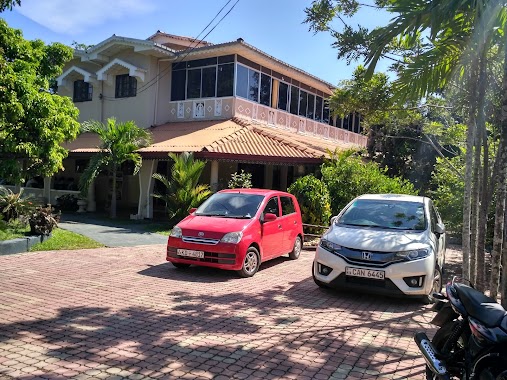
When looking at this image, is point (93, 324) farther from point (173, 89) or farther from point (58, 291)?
point (173, 89)

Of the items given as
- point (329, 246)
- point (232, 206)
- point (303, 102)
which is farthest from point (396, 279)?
point (303, 102)

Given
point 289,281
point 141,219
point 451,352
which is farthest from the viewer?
point 141,219

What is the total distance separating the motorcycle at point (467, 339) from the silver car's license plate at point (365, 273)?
8.20ft

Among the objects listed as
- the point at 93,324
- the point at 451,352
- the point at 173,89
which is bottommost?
the point at 93,324

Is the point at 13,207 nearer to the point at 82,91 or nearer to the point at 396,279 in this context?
the point at 396,279

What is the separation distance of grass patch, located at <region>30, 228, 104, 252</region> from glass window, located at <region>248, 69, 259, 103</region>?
1065cm

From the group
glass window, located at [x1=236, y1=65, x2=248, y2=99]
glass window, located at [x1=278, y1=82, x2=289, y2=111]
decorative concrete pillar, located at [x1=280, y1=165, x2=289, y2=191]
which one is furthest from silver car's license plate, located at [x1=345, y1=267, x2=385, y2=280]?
decorative concrete pillar, located at [x1=280, y1=165, x2=289, y2=191]

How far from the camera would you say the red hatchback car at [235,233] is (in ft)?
26.5

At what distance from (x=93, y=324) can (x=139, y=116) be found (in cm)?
1656

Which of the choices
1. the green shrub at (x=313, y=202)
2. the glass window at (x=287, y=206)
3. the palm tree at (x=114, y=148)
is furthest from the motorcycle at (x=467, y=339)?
the palm tree at (x=114, y=148)

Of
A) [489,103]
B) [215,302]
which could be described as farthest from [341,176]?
[215,302]

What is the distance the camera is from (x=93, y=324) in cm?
538

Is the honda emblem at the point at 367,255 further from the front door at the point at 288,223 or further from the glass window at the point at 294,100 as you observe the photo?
the glass window at the point at 294,100

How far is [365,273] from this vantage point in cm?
664
